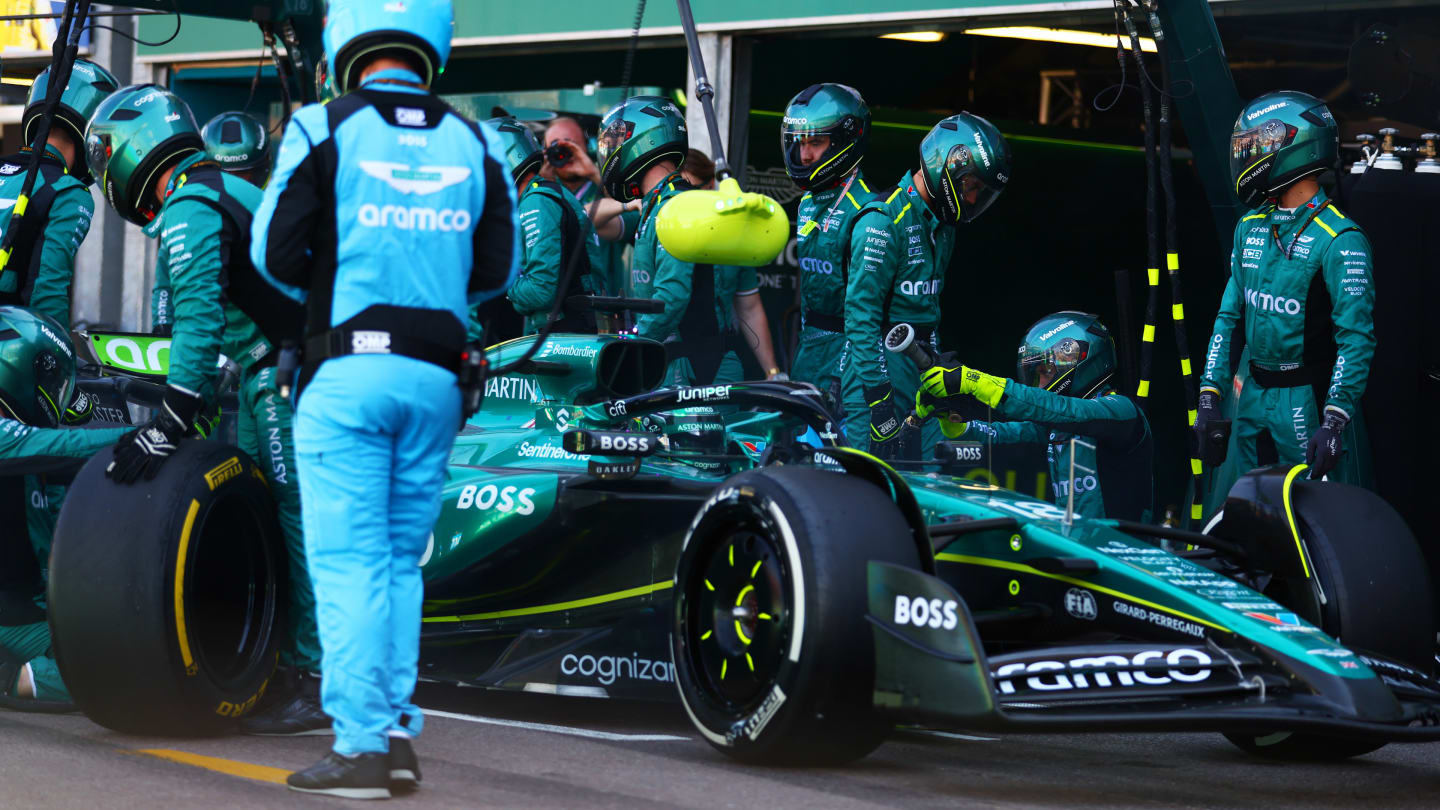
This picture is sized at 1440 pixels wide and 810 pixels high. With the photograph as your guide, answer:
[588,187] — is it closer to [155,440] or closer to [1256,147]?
[1256,147]

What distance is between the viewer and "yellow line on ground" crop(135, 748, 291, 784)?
4.45 metres

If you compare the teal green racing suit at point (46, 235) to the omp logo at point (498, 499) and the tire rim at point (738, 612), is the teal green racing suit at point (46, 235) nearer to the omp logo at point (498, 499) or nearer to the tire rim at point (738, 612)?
the omp logo at point (498, 499)

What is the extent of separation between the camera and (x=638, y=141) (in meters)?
8.34

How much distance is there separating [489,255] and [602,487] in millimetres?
1241

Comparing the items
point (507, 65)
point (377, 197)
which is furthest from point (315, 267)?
point (507, 65)

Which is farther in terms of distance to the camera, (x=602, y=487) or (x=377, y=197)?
(x=602, y=487)

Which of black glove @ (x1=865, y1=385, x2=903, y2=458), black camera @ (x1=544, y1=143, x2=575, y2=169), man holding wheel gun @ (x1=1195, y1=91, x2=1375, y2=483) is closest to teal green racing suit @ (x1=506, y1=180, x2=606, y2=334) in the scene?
black camera @ (x1=544, y1=143, x2=575, y2=169)

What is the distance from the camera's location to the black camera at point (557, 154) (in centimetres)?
991

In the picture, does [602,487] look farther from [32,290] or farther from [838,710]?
[32,290]

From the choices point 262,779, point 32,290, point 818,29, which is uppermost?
point 818,29

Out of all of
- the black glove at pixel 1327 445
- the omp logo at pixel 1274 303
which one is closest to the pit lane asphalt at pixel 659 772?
the black glove at pixel 1327 445

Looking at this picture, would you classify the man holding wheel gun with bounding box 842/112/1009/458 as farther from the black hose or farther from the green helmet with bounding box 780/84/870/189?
the black hose

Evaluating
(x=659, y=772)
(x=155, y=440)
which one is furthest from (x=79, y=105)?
(x=659, y=772)

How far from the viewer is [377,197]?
422 cm
